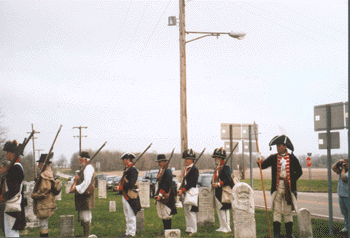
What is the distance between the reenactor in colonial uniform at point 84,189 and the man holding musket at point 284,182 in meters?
4.15

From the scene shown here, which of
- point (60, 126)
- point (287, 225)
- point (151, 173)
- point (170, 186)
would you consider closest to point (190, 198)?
point (170, 186)

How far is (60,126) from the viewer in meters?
9.02

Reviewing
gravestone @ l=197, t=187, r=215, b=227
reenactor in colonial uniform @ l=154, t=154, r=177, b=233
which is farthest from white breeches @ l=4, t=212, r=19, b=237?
gravestone @ l=197, t=187, r=215, b=227

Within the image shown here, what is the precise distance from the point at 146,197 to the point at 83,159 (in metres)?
9.39

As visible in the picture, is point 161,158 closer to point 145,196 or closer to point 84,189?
point 84,189

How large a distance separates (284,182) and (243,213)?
1.14m

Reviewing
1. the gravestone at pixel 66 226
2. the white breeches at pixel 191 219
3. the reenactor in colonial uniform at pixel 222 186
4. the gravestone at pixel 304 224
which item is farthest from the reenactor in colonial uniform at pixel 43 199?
the gravestone at pixel 304 224

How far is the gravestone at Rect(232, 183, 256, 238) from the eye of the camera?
866 cm

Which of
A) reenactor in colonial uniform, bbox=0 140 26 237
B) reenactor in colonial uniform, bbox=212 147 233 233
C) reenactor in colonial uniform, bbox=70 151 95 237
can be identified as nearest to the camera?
reenactor in colonial uniform, bbox=0 140 26 237

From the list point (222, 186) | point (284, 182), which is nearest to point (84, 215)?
point (222, 186)

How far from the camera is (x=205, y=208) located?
38.4 ft

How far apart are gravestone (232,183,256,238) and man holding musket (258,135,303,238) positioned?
0.51 metres

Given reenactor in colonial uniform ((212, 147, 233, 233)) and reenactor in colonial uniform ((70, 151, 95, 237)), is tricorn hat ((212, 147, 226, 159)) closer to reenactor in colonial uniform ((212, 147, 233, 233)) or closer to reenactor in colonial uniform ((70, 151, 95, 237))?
reenactor in colonial uniform ((212, 147, 233, 233))

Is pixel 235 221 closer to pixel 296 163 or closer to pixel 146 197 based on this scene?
pixel 296 163
